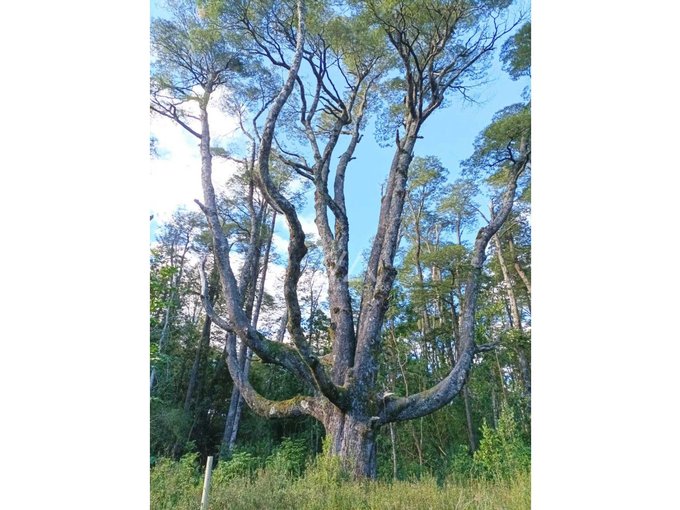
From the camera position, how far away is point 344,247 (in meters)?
3.44

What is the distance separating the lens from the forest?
110 inches

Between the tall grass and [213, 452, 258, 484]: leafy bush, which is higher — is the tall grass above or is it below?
above

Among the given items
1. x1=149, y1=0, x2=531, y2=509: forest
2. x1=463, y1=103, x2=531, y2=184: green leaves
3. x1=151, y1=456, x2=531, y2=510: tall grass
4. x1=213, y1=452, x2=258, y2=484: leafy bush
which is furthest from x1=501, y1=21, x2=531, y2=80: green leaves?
x1=213, y1=452, x2=258, y2=484: leafy bush

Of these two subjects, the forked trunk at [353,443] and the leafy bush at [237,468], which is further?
the forked trunk at [353,443]

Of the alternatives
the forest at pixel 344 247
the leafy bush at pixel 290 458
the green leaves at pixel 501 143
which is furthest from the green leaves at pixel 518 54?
the leafy bush at pixel 290 458

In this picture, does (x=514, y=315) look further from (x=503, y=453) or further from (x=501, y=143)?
(x=501, y=143)

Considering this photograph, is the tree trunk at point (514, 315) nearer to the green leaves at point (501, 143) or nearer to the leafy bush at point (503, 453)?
the leafy bush at point (503, 453)

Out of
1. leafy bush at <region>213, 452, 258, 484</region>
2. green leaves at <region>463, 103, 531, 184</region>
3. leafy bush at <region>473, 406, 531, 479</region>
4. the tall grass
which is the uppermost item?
green leaves at <region>463, 103, 531, 184</region>

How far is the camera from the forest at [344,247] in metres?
2.80

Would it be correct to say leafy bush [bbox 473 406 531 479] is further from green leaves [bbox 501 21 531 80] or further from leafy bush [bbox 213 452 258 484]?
green leaves [bbox 501 21 531 80]
